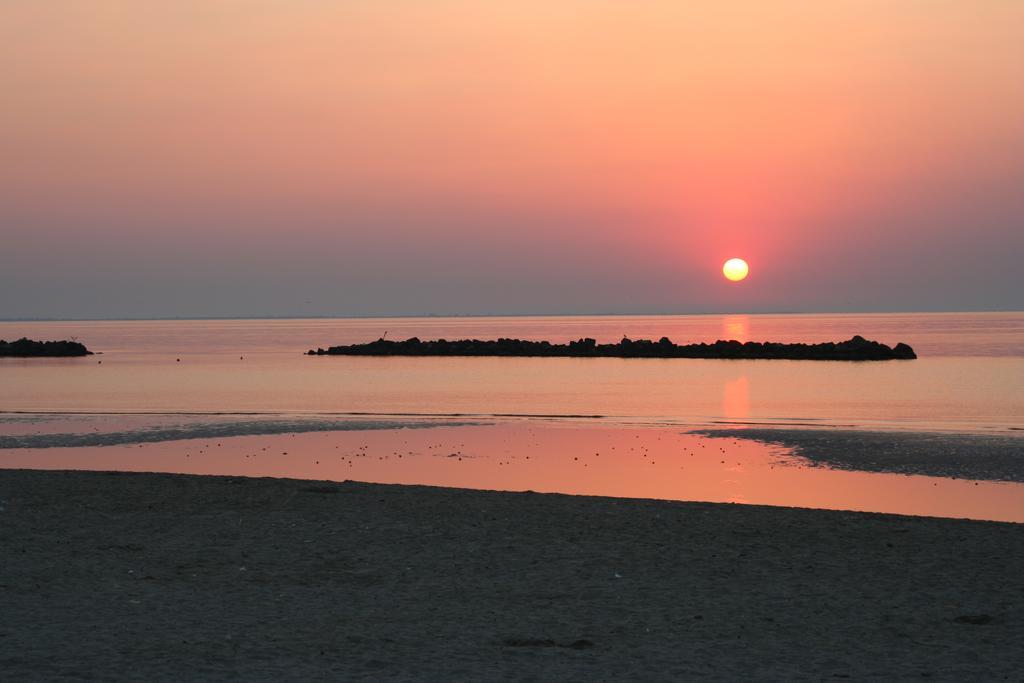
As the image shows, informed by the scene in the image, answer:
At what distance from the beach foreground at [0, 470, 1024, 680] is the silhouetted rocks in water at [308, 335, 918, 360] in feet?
251

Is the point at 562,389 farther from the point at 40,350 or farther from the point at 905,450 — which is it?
the point at 40,350

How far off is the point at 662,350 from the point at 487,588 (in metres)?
85.3

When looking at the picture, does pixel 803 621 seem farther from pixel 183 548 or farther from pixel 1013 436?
pixel 1013 436

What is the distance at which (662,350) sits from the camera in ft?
315

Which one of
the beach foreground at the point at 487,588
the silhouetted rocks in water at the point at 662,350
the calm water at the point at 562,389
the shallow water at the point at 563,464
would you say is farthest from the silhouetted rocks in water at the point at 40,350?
the beach foreground at the point at 487,588

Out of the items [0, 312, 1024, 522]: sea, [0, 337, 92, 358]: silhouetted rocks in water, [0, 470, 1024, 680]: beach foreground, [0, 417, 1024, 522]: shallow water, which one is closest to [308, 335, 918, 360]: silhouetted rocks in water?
[0, 312, 1024, 522]: sea

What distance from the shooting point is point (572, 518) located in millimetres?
15711

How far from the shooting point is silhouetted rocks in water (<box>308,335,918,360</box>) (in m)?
89.6

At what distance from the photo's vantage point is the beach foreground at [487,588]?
913cm

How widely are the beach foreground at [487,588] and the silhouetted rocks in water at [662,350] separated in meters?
76.4

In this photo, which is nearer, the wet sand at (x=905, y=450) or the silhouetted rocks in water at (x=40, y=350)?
the wet sand at (x=905, y=450)

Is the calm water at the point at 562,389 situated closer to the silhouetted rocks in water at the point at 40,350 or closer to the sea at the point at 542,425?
the sea at the point at 542,425

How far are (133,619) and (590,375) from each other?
57655mm

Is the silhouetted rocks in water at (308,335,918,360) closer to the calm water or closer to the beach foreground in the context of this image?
the calm water
